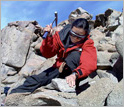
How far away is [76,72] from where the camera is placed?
405 centimetres

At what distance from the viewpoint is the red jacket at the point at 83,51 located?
13.7 ft

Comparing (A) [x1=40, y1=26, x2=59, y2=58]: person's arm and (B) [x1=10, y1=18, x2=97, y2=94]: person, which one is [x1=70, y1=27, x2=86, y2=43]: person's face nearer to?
(B) [x1=10, y1=18, x2=97, y2=94]: person

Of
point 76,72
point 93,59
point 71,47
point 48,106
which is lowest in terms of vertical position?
point 48,106

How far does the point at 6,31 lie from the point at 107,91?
15.0 meters

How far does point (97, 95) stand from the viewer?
3.73 m

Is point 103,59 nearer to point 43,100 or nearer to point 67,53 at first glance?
point 67,53

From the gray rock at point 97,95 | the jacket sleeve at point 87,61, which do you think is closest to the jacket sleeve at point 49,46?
the jacket sleeve at point 87,61

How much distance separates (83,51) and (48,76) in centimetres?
131

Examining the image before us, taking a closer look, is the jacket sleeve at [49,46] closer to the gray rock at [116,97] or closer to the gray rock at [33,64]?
the gray rock at [116,97]

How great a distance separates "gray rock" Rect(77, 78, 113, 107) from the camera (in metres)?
3.55

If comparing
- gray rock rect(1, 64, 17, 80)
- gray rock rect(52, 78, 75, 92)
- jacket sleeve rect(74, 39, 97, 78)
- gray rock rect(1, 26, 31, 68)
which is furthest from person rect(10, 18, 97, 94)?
gray rock rect(1, 26, 31, 68)

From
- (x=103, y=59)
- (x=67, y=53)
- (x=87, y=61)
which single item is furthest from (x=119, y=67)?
(x=67, y=53)

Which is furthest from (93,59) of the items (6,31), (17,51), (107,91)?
(6,31)

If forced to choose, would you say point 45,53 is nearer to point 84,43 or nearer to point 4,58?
point 84,43
